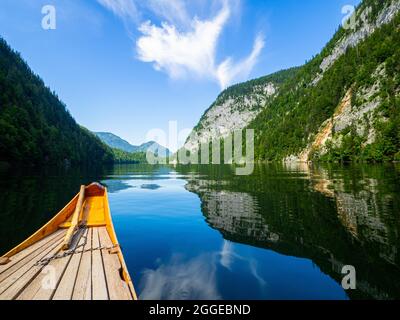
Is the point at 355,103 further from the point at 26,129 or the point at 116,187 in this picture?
the point at 26,129

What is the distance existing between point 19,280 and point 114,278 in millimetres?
2477

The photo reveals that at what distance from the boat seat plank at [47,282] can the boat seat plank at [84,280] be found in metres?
0.45

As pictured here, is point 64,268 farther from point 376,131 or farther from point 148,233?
point 376,131

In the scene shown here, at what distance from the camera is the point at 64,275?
23.1 ft

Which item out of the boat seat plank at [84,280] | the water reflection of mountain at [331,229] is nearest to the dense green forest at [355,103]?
the water reflection of mountain at [331,229]

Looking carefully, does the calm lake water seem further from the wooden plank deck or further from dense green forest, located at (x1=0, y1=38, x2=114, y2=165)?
dense green forest, located at (x1=0, y1=38, x2=114, y2=165)

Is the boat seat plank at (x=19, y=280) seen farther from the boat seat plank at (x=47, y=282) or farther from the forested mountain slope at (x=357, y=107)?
the forested mountain slope at (x=357, y=107)

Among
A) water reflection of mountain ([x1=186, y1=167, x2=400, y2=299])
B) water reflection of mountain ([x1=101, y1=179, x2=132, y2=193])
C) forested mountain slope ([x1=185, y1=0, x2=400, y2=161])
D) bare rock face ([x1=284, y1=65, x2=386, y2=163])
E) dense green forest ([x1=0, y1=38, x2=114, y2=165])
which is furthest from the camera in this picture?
bare rock face ([x1=284, y1=65, x2=386, y2=163])

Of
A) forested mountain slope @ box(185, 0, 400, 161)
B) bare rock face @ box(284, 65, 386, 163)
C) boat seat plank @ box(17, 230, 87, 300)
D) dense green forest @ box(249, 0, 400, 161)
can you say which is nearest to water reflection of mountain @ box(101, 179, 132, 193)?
boat seat plank @ box(17, 230, 87, 300)

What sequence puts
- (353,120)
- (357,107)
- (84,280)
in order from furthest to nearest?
(357,107)
(353,120)
(84,280)

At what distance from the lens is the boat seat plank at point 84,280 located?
19.6ft

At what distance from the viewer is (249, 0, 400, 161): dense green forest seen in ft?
265

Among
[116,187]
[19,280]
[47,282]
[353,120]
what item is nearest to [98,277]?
[47,282]
